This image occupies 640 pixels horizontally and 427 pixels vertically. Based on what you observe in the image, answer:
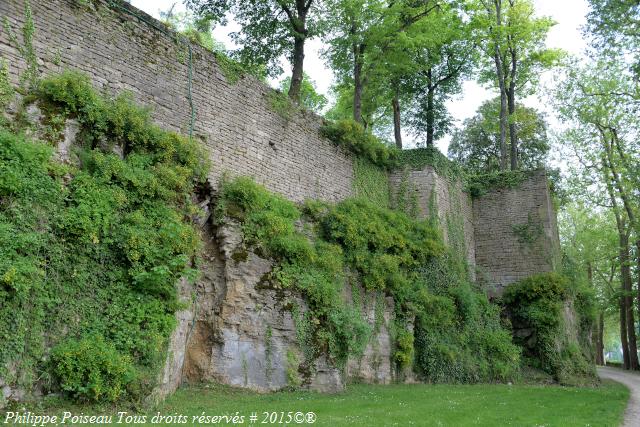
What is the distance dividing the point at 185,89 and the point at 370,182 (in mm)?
6899

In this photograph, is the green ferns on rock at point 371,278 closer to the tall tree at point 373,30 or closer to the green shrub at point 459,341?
the green shrub at point 459,341

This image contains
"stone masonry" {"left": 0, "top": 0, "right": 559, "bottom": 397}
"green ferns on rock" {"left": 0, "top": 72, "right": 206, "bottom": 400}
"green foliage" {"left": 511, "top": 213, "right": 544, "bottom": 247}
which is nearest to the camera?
"green ferns on rock" {"left": 0, "top": 72, "right": 206, "bottom": 400}

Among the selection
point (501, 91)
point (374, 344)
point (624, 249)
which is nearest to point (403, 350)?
point (374, 344)

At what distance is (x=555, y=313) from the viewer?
652 inches

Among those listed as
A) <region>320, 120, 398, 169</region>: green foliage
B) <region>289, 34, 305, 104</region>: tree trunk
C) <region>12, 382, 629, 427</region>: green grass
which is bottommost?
<region>12, 382, 629, 427</region>: green grass

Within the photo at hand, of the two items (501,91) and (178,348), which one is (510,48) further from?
(178,348)

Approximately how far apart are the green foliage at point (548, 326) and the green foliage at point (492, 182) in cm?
371

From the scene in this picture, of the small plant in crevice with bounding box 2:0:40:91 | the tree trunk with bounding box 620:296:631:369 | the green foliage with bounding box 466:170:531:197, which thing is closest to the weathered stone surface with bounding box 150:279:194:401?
the small plant in crevice with bounding box 2:0:40:91

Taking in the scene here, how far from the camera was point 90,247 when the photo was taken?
24.7 ft

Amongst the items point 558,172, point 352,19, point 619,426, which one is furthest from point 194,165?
point 558,172

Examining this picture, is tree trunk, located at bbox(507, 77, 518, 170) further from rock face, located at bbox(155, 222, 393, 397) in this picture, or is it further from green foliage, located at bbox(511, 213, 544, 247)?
rock face, located at bbox(155, 222, 393, 397)

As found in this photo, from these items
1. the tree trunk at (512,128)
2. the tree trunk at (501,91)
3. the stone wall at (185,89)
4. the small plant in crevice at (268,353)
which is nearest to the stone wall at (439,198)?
the stone wall at (185,89)

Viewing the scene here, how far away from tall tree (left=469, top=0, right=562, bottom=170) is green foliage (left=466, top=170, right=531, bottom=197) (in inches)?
103

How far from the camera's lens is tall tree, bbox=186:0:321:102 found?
17219 mm
